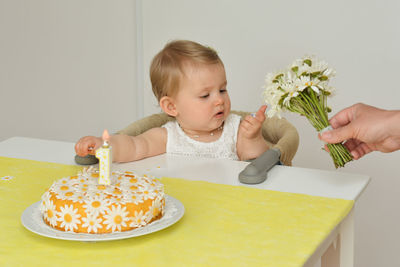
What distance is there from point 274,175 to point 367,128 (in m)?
0.26

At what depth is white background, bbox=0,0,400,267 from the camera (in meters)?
2.78

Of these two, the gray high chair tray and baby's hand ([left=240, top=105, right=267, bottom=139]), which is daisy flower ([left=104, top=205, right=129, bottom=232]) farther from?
baby's hand ([left=240, top=105, right=267, bottom=139])

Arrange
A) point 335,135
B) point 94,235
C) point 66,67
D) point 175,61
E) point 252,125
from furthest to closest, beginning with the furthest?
point 66,67 < point 175,61 < point 252,125 < point 335,135 < point 94,235

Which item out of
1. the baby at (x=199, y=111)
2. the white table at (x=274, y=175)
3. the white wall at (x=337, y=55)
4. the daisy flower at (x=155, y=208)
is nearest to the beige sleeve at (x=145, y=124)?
the baby at (x=199, y=111)

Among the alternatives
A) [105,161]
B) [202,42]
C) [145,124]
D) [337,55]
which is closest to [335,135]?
[105,161]

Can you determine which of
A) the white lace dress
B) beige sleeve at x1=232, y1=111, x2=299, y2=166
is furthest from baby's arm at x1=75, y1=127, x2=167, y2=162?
beige sleeve at x1=232, y1=111, x2=299, y2=166

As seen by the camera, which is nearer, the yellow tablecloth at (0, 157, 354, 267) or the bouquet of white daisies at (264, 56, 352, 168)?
the yellow tablecloth at (0, 157, 354, 267)

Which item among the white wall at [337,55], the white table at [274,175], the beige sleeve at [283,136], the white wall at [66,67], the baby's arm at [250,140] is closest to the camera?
the white table at [274,175]

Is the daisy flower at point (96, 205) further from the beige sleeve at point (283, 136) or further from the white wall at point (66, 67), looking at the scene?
the white wall at point (66, 67)

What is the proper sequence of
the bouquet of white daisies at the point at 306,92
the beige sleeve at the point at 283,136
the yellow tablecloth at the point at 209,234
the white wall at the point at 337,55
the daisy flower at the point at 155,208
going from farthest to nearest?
the white wall at the point at 337,55
the beige sleeve at the point at 283,136
the bouquet of white daisies at the point at 306,92
the daisy flower at the point at 155,208
the yellow tablecloth at the point at 209,234

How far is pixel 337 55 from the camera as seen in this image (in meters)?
2.87

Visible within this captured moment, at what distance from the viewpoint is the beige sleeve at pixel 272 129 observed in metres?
1.76

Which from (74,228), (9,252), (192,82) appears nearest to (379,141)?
(192,82)

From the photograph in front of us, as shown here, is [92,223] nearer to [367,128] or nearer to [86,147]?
[86,147]
